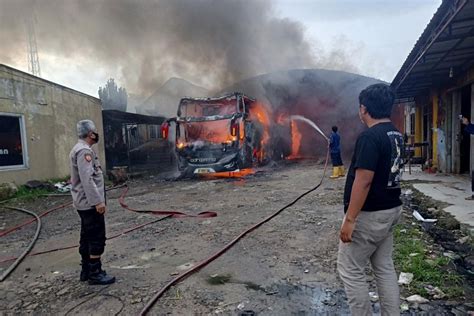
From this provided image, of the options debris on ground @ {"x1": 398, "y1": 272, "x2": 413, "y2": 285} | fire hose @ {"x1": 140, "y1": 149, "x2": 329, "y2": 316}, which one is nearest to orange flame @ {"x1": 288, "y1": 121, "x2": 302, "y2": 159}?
fire hose @ {"x1": 140, "y1": 149, "x2": 329, "y2": 316}

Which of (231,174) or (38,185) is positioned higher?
(38,185)

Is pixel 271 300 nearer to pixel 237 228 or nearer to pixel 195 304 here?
pixel 195 304

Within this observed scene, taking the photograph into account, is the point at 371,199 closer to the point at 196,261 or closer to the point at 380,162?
the point at 380,162

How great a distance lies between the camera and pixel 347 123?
21.6 metres

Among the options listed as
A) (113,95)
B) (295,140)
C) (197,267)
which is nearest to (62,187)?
(197,267)

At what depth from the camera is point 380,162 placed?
2.19m

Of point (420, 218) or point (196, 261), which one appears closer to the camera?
point (196, 261)

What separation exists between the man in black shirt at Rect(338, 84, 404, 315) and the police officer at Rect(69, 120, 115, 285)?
7.94 feet

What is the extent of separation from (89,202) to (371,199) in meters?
2.65

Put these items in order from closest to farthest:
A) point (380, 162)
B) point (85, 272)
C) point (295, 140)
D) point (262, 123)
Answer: point (380, 162) → point (85, 272) → point (262, 123) → point (295, 140)

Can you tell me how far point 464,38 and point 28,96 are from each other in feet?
35.8

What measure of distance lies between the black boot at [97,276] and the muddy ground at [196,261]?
0.07m

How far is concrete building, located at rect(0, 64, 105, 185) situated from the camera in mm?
9414

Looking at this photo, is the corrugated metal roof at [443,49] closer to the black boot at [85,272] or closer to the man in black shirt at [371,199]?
the man in black shirt at [371,199]
